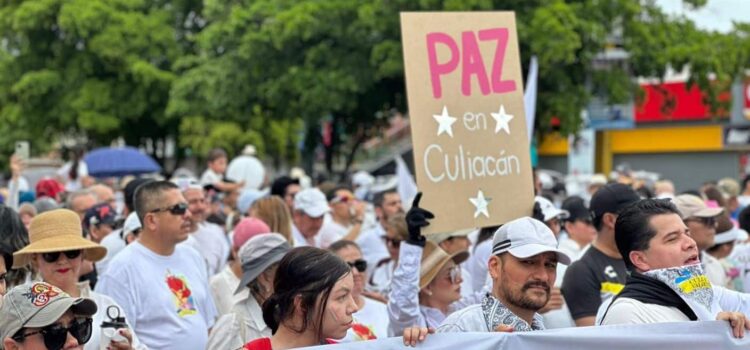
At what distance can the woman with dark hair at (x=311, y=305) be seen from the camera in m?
4.18

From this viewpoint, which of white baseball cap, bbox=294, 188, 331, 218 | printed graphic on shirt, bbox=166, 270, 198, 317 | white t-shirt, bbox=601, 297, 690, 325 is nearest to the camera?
white t-shirt, bbox=601, 297, 690, 325

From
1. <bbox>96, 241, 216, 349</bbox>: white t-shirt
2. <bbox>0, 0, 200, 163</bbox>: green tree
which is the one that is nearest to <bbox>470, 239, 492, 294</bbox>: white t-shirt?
<bbox>96, 241, 216, 349</bbox>: white t-shirt

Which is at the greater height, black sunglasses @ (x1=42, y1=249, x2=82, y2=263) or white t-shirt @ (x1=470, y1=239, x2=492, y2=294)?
black sunglasses @ (x1=42, y1=249, x2=82, y2=263)

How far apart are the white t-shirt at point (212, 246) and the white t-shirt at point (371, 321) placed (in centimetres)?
238

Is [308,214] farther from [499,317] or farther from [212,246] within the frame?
[499,317]

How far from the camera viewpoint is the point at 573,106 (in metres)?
23.9

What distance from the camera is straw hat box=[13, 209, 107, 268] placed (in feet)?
18.4

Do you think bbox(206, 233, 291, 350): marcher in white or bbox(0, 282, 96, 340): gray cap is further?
bbox(206, 233, 291, 350): marcher in white

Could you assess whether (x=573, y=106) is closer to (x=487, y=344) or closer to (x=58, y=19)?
(x=58, y=19)

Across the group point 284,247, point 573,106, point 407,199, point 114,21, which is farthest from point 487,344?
point 114,21

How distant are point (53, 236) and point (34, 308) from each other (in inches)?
68.3

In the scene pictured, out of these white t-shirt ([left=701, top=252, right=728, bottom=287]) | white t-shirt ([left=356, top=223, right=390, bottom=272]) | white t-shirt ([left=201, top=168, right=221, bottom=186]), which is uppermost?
white t-shirt ([left=701, top=252, right=728, bottom=287])

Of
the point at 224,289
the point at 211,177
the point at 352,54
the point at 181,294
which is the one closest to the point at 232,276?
the point at 224,289

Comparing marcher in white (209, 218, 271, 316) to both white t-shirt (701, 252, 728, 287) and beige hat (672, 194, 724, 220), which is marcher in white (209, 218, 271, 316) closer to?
beige hat (672, 194, 724, 220)
